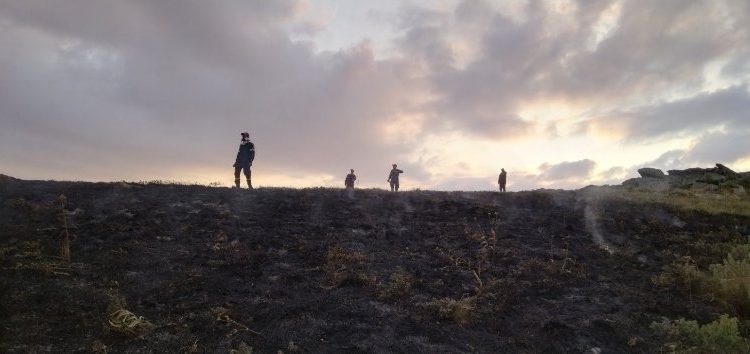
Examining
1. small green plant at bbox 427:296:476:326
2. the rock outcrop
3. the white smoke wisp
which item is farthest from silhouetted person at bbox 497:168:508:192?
small green plant at bbox 427:296:476:326

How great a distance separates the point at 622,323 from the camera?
10.5 m

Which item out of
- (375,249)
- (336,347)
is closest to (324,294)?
(336,347)

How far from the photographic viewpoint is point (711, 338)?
345 inches

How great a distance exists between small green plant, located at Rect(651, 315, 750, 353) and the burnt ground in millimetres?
643

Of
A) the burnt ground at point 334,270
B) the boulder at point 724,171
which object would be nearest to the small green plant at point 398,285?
the burnt ground at point 334,270

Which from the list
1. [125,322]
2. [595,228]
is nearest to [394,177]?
[595,228]

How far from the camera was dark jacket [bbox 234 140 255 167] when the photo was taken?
20281mm

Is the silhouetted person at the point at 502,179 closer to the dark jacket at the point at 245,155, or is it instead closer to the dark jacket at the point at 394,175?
the dark jacket at the point at 394,175

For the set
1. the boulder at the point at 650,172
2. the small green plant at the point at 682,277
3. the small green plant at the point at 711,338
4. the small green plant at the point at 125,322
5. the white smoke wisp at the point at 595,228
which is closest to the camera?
the small green plant at the point at 711,338

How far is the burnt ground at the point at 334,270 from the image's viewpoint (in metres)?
9.55

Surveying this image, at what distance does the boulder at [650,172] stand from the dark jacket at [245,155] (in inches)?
1103

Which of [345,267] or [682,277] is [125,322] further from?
[682,277]

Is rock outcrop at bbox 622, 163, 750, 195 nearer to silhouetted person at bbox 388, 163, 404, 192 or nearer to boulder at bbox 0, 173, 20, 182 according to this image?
silhouetted person at bbox 388, 163, 404, 192

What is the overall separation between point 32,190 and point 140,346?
8705mm
